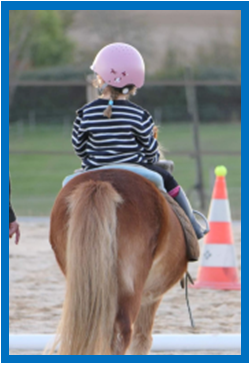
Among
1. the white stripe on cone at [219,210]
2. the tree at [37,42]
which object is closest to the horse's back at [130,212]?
the white stripe on cone at [219,210]

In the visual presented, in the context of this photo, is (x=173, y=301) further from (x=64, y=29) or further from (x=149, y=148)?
(x=64, y=29)

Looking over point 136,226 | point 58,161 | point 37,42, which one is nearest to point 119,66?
point 136,226

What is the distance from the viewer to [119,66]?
327 centimetres

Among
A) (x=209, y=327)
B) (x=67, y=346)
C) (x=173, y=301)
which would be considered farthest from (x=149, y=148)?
(x=173, y=301)

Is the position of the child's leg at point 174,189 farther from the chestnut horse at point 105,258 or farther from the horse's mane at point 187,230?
the chestnut horse at point 105,258

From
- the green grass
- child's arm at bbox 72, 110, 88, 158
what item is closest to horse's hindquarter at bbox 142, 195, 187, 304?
child's arm at bbox 72, 110, 88, 158

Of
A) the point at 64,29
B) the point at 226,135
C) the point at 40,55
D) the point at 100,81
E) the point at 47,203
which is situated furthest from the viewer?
the point at 64,29

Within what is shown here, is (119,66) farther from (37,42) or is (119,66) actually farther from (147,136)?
(37,42)

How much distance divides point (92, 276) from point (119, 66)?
1.11m

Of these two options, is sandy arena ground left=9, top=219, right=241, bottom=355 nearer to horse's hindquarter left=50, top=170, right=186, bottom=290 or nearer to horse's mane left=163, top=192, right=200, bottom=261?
horse's mane left=163, top=192, right=200, bottom=261

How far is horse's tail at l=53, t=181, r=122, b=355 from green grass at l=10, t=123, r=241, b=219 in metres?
8.30

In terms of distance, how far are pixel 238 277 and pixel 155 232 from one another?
11.9ft

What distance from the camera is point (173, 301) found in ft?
20.0

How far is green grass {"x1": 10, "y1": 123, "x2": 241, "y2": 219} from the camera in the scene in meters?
13.8
